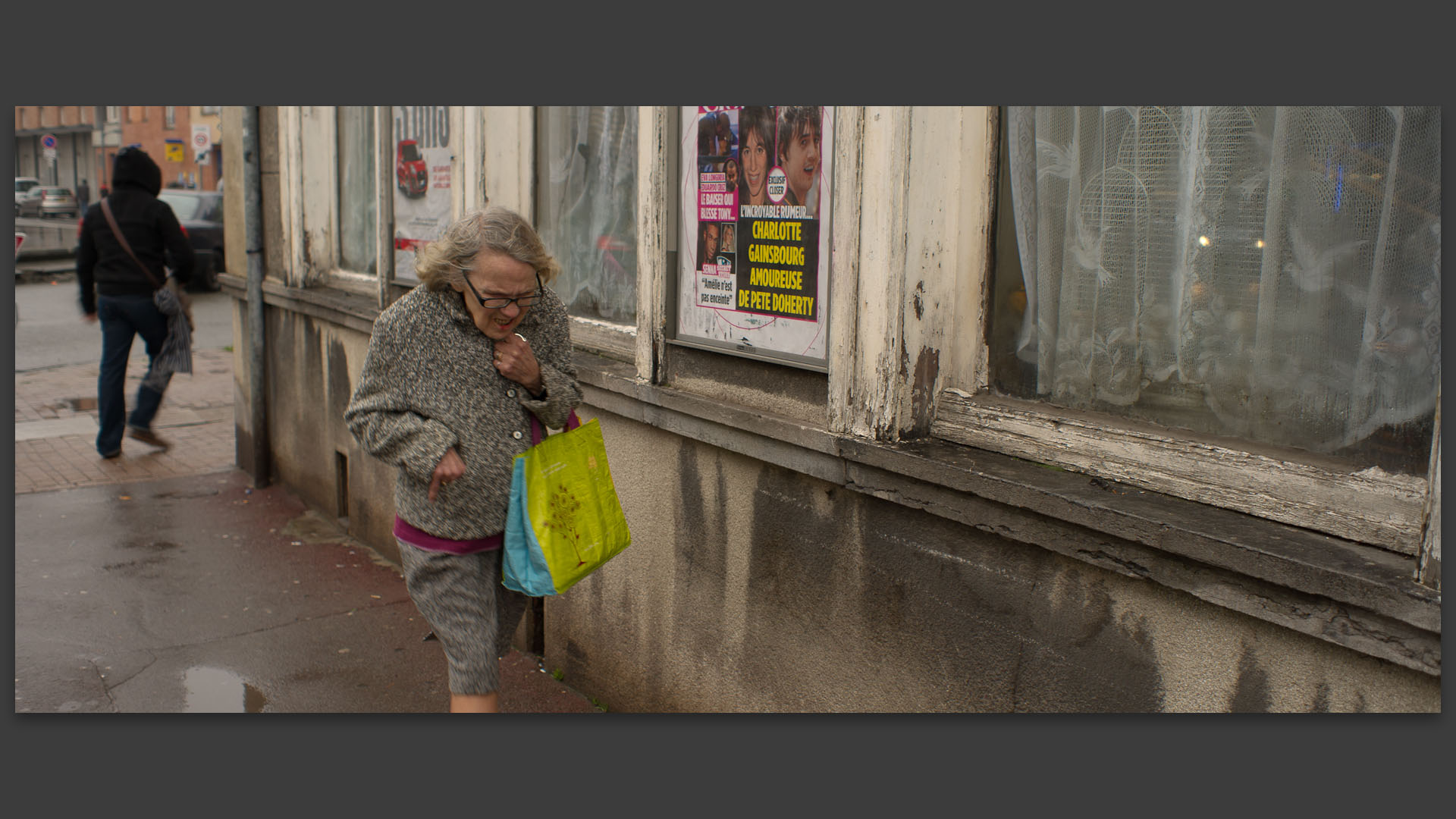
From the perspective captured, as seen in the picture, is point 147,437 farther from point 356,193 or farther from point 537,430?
point 537,430

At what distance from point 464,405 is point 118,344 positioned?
630cm

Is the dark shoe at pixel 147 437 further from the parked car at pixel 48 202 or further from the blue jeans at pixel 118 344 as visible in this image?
the parked car at pixel 48 202

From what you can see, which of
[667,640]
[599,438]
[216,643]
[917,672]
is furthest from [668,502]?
[216,643]

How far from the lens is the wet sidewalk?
194 inches

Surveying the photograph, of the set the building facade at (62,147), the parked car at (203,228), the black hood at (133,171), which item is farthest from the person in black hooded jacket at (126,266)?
the building facade at (62,147)

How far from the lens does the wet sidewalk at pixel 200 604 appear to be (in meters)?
4.93

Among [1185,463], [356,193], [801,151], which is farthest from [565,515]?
[356,193]

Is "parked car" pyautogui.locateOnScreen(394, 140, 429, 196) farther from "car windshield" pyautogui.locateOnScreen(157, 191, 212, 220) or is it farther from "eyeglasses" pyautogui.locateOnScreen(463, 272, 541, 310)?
"car windshield" pyautogui.locateOnScreen(157, 191, 212, 220)

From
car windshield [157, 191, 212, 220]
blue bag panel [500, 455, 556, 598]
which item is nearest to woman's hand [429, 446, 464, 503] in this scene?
blue bag panel [500, 455, 556, 598]

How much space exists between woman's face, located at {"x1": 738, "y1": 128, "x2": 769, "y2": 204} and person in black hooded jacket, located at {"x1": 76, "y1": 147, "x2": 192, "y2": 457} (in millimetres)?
A: 5899

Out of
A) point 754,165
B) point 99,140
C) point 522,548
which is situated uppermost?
point 99,140

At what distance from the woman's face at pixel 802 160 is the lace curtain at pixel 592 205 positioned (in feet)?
4.53

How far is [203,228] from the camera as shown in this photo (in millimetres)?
21984

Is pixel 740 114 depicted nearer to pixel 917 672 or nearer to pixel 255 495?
pixel 917 672
